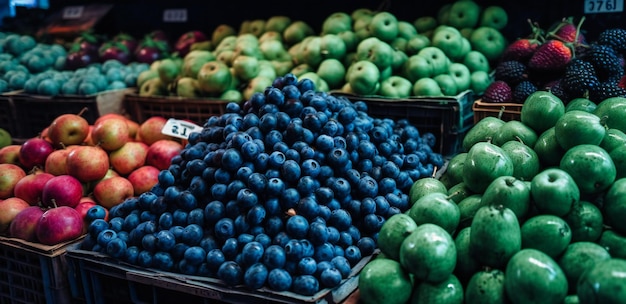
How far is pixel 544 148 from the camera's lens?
5.82 feet

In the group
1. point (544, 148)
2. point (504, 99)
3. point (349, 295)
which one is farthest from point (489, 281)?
point (504, 99)

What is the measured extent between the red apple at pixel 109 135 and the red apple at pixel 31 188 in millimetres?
303

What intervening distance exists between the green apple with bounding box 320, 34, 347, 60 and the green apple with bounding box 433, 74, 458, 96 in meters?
0.60

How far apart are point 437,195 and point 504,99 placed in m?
1.03

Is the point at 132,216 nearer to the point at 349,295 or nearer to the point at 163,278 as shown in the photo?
the point at 163,278

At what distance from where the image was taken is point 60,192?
87.9 inches

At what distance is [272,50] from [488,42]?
1350mm

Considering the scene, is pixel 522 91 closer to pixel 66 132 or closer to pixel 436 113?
pixel 436 113

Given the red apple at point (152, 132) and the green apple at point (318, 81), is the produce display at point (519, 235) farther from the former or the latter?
the red apple at point (152, 132)

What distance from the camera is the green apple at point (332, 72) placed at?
9.83 feet

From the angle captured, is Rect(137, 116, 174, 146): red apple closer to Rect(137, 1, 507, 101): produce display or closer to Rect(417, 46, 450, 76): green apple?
Rect(137, 1, 507, 101): produce display

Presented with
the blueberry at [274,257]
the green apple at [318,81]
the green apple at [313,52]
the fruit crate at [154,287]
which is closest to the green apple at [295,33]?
the green apple at [313,52]

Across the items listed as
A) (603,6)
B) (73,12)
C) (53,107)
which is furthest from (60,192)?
(73,12)

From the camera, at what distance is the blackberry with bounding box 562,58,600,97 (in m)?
2.13
